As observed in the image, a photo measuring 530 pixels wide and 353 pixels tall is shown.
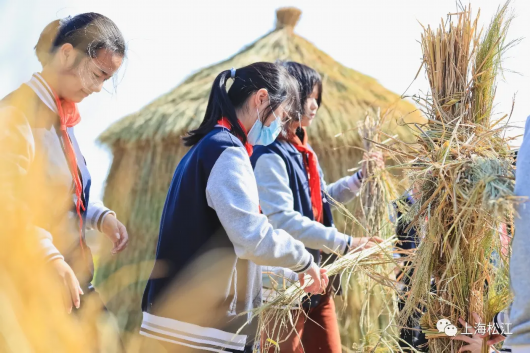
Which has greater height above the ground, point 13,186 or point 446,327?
point 13,186

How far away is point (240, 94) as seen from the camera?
216 centimetres

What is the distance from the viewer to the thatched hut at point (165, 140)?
5.63 metres

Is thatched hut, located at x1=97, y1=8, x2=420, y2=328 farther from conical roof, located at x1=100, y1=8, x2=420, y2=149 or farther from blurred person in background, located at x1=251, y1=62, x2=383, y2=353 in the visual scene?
blurred person in background, located at x1=251, y1=62, x2=383, y2=353

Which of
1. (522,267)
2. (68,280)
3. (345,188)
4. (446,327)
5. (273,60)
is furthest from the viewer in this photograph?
(273,60)

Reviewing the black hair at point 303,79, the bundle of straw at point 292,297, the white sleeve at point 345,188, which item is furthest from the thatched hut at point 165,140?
the bundle of straw at point 292,297

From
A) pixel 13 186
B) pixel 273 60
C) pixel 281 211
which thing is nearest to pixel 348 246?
pixel 281 211

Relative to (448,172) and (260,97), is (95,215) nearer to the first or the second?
(260,97)

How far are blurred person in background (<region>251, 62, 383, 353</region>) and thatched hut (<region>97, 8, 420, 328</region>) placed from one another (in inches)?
104

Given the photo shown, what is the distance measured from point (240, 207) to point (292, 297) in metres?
0.67

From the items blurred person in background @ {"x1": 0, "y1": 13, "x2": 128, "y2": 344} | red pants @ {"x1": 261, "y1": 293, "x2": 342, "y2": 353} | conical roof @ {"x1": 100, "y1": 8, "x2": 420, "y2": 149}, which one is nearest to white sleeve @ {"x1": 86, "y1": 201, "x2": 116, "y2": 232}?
blurred person in background @ {"x1": 0, "y1": 13, "x2": 128, "y2": 344}

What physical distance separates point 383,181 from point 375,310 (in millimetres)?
1727

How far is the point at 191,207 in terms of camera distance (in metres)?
1.94

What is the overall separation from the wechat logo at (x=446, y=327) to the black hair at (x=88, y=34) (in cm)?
138

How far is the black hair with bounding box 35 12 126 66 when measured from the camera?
1.76 metres
